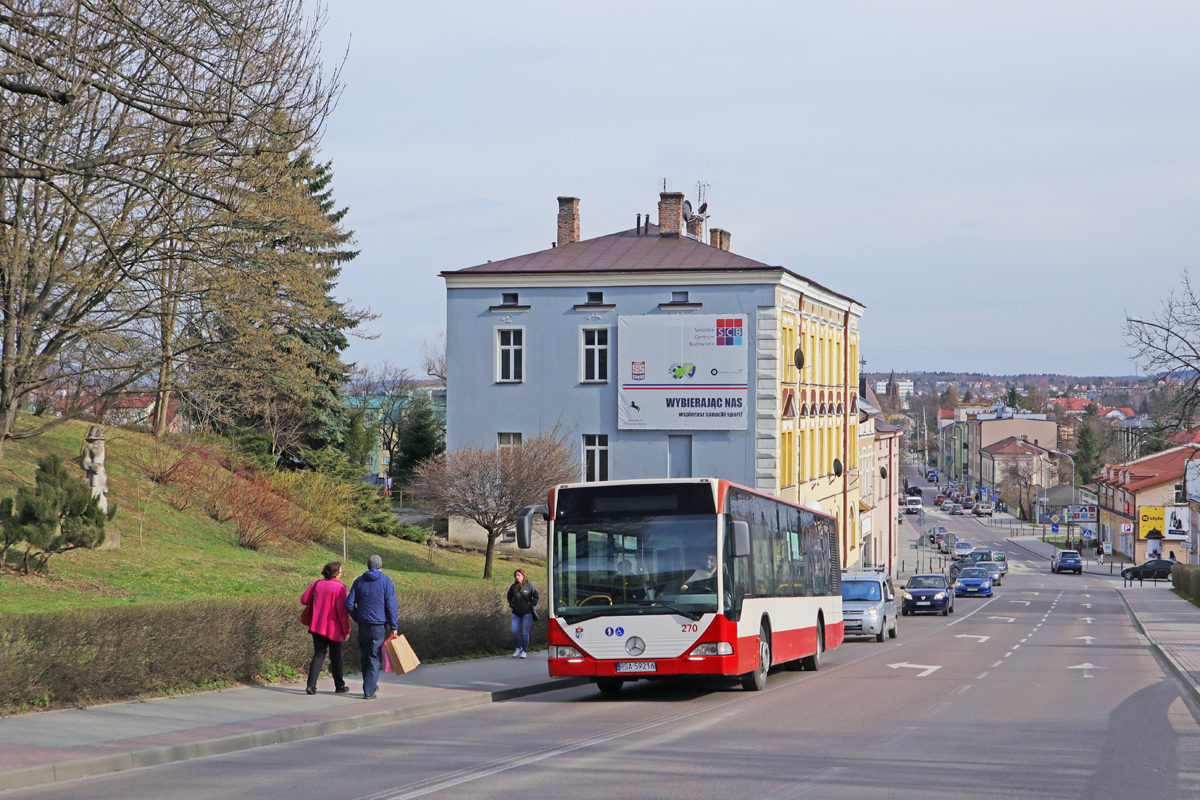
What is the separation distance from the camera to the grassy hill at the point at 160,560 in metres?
20.6

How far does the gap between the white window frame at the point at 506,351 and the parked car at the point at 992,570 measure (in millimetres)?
31511

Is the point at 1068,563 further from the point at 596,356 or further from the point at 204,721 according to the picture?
the point at 204,721

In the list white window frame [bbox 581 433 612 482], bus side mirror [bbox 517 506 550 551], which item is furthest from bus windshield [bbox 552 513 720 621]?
white window frame [bbox 581 433 612 482]

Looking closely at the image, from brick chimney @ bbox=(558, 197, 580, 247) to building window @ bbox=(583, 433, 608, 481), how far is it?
9.83 meters

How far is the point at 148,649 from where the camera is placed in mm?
13266

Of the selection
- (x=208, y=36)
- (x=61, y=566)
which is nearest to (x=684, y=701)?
(x=208, y=36)

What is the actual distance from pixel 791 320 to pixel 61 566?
30085mm

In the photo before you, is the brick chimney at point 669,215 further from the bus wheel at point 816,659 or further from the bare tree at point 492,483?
the bus wheel at point 816,659

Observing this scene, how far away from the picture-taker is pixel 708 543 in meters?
16.1

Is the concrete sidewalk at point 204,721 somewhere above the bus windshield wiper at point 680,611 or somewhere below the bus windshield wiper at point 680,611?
below

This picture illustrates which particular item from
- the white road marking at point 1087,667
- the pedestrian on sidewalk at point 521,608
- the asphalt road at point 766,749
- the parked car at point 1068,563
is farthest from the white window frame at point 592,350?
the parked car at point 1068,563

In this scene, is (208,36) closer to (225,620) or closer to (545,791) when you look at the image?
(225,620)

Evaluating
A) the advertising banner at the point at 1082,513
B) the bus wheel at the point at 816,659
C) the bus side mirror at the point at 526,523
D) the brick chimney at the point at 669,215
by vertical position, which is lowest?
the bus wheel at the point at 816,659

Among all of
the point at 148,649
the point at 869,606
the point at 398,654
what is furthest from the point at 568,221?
the point at 148,649
